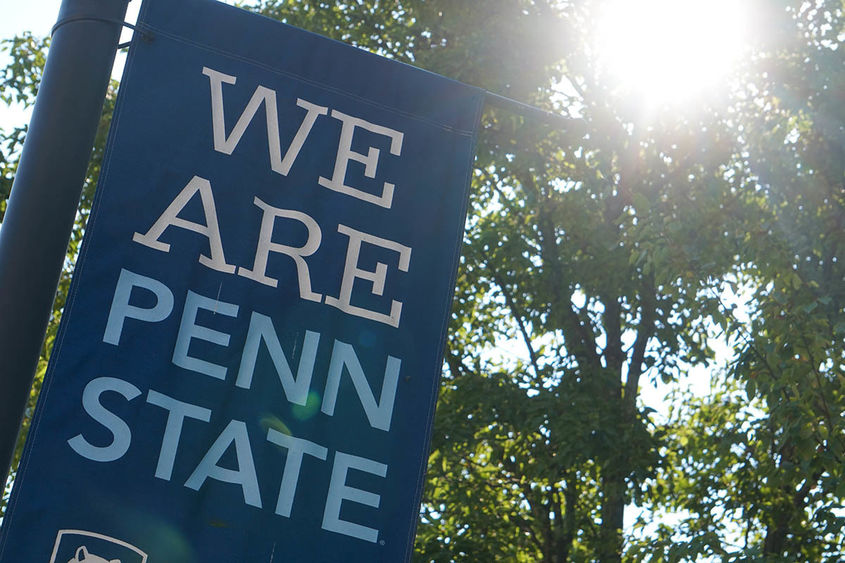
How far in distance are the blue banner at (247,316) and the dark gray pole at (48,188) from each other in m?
0.18

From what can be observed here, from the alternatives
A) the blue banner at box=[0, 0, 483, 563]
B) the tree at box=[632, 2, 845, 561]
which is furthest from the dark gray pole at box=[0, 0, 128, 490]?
the tree at box=[632, 2, 845, 561]

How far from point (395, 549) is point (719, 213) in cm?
919

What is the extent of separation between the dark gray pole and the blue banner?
18 centimetres

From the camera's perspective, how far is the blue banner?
9.09 ft

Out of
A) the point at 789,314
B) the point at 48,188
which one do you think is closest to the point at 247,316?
the point at 48,188

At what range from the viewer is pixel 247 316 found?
10.0 ft

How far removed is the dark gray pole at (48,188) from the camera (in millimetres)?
2580

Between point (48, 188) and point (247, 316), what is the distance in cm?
66

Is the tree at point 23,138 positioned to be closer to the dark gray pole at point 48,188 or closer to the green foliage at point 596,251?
the green foliage at point 596,251

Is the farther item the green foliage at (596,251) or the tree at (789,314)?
the green foliage at (596,251)

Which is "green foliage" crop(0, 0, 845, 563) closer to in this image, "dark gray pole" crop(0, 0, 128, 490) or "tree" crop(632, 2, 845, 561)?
"tree" crop(632, 2, 845, 561)

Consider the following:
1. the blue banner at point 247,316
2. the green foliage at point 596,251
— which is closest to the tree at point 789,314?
the green foliage at point 596,251

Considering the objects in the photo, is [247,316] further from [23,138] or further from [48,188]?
[23,138]

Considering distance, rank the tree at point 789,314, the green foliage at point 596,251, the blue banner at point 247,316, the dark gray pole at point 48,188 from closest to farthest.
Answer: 1. the dark gray pole at point 48,188
2. the blue banner at point 247,316
3. the tree at point 789,314
4. the green foliage at point 596,251
